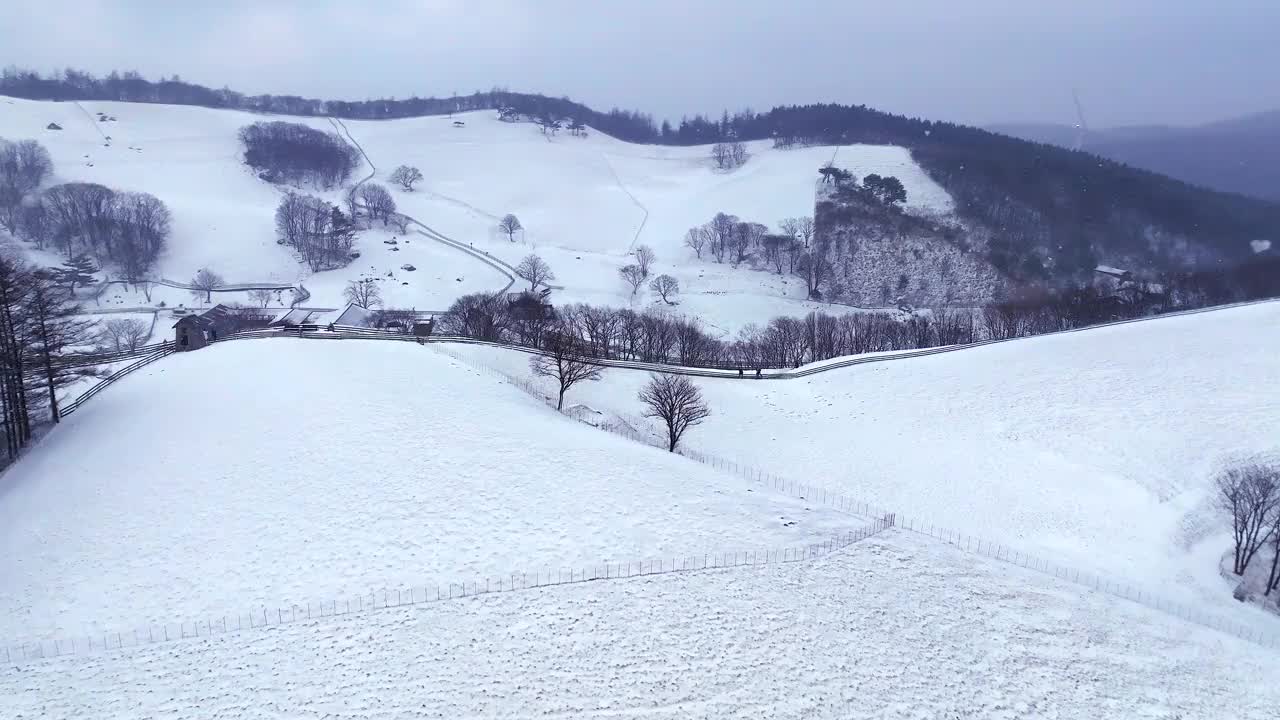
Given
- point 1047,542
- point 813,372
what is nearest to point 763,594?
point 1047,542

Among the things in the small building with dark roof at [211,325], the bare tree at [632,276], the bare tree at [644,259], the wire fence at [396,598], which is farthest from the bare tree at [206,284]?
the wire fence at [396,598]

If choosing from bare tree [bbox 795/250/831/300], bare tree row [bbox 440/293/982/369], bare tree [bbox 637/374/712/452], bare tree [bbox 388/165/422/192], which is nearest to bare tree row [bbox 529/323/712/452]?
bare tree [bbox 637/374/712/452]

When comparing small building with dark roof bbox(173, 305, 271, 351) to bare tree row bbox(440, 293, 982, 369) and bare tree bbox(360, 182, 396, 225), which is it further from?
bare tree bbox(360, 182, 396, 225)

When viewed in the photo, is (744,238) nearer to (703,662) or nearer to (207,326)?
(207,326)

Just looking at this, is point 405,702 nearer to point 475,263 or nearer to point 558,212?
point 475,263

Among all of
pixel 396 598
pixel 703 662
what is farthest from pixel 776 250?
pixel 396 598

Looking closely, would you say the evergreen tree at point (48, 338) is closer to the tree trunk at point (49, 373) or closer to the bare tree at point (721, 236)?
the tree trunk at point (49, 373)
